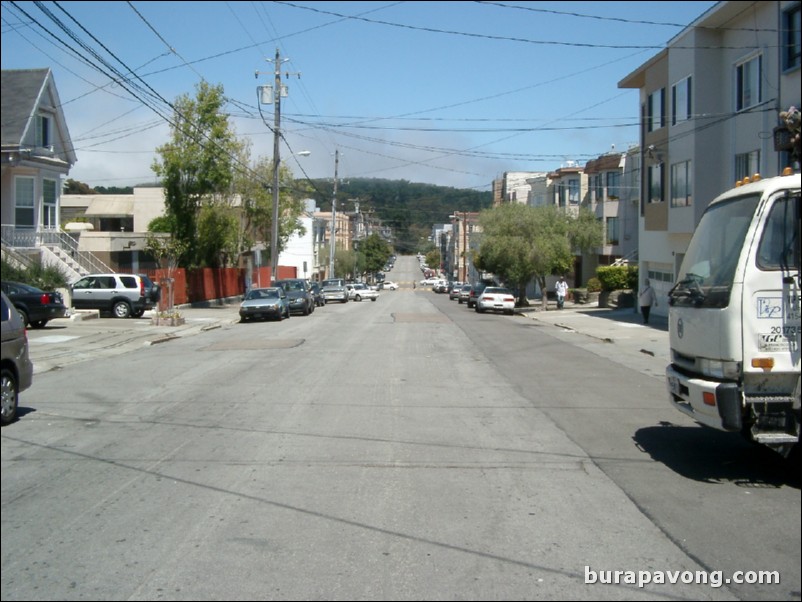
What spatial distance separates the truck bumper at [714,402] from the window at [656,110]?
83.2 feet

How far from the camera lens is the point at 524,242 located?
142 ft

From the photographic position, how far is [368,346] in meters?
21.3

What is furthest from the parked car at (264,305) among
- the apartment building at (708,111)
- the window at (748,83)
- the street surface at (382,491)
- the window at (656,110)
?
the window at (748,83)

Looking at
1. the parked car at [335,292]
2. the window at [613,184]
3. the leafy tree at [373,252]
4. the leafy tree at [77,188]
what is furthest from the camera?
the leafy tree at [373,252]

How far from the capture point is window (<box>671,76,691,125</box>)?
28.0 metres

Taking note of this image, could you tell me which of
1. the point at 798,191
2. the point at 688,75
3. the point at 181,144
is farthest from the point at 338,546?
the point at 181,144

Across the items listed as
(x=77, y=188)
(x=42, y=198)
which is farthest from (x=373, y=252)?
(x=42, y=198)

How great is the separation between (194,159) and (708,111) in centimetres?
2302

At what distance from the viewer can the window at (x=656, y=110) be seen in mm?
31266

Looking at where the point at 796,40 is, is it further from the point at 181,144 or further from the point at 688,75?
the point at 181,144

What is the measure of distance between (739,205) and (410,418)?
16.6 ft

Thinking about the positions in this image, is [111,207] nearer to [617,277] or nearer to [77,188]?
[77,188]

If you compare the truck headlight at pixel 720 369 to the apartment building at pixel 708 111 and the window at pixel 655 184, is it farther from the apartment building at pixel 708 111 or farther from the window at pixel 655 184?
the window at pixel 655 184

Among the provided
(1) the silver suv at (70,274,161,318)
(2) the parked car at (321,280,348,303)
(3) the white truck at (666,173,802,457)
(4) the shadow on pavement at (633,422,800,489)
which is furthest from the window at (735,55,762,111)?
(2) the parked car at (321,280,348,303)
